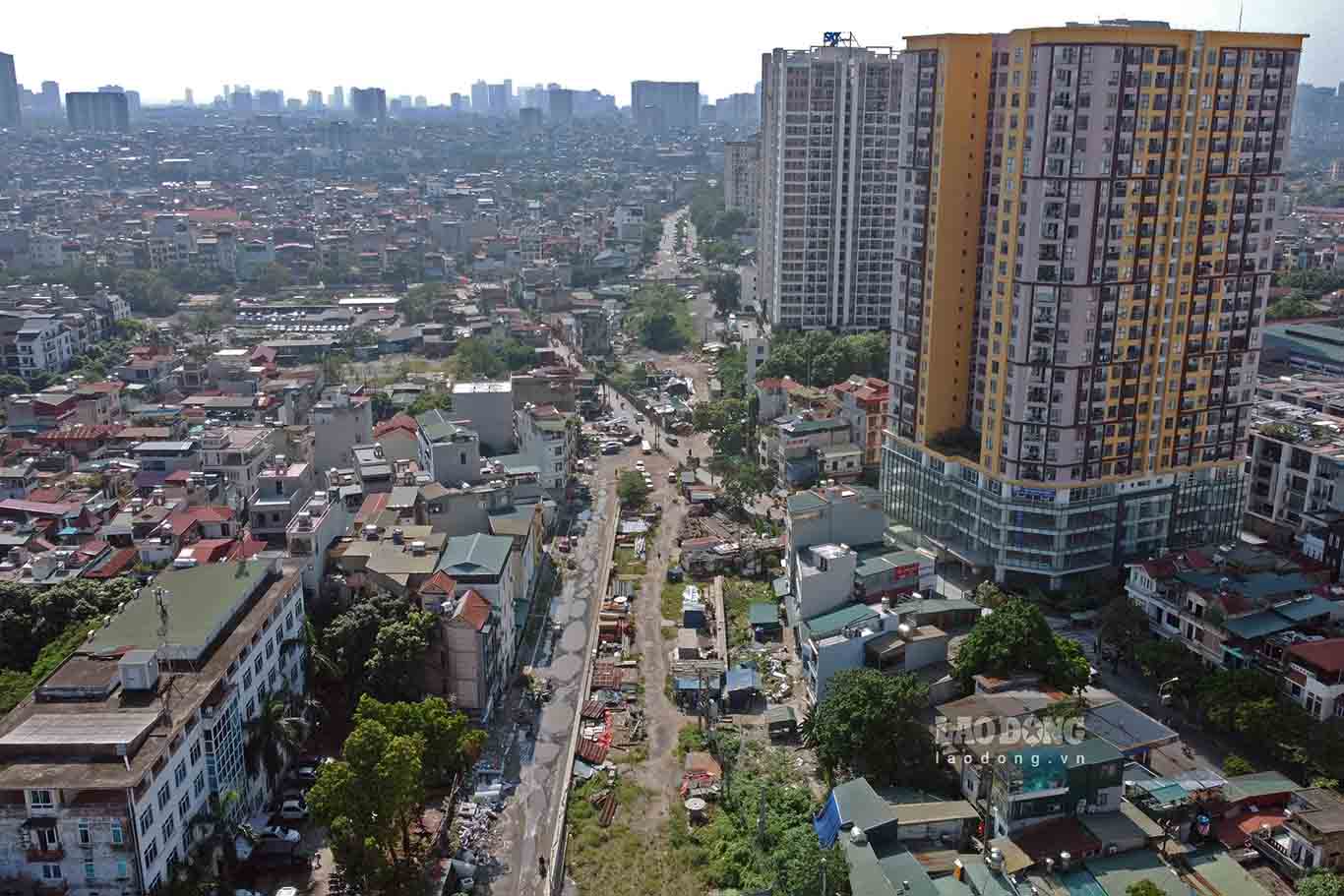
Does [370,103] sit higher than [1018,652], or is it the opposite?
[370,103]

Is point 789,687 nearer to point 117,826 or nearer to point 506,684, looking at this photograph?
point 506,684

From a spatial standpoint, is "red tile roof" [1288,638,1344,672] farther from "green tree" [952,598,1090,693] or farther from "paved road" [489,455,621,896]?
"paved road" [489,455,621,896]

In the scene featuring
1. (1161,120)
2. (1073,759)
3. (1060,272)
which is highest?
(1161,120)

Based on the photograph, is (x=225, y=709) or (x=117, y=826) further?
(x=225, y=709)

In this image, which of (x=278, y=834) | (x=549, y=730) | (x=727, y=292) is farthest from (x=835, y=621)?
(x=727, y=292)

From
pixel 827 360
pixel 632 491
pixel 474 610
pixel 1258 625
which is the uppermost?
pixel 827 360

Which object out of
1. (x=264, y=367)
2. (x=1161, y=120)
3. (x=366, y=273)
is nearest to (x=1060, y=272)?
(x=1161, y=120)

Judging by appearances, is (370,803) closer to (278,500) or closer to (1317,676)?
(278,500)

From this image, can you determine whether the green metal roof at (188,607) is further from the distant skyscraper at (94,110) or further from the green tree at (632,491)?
the distant skyscraper at (94,110)
